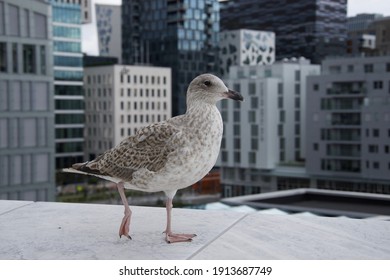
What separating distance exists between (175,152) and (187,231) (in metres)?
0.77

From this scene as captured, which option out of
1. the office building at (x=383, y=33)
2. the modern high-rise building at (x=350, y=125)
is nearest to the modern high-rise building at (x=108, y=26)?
the office building at (x=383, y=33)

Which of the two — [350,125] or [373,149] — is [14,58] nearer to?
[373,149]

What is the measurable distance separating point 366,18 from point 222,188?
47643mm

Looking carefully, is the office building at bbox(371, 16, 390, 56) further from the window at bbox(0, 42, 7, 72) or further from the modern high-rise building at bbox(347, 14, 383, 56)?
the window at bbox(0, 42, 7, 72)

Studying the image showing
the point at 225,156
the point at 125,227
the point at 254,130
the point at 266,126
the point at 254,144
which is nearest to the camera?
the point at 125,227

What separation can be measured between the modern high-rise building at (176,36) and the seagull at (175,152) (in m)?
58.2

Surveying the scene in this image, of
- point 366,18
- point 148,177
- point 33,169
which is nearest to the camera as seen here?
point 148,177

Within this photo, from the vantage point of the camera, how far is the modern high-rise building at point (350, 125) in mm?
39312

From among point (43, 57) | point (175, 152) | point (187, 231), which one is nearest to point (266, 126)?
point (43, 57)

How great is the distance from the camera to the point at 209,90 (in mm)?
Answer: 3762

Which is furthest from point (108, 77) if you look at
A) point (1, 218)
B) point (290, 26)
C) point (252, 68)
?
point (1, 218)

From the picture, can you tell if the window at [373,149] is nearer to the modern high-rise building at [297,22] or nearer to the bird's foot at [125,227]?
the modern high-rise building at [297,22]

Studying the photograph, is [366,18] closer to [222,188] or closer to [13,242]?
[222,188]
